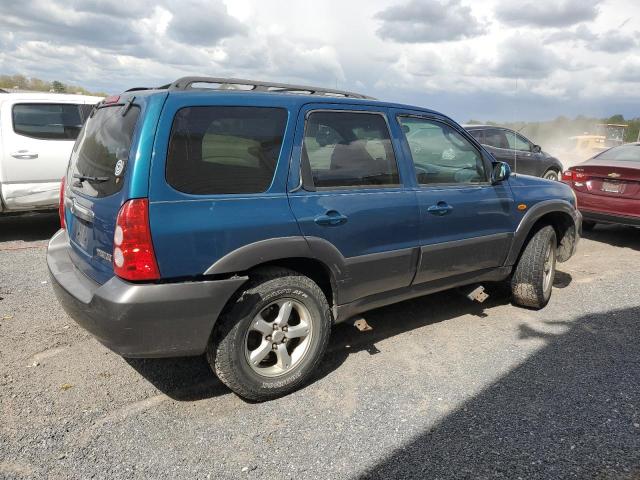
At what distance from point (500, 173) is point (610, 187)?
405cm

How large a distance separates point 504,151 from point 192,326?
9.57m

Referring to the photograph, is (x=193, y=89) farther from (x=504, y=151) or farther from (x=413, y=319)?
(x=504, y=151)

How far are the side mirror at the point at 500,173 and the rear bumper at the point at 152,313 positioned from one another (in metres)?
2.39

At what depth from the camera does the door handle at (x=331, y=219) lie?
313cm

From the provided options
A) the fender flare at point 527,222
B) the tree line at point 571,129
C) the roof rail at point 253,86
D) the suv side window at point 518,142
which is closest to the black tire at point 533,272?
the fender flare at point 527,222

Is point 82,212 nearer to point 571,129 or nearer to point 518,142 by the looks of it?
point 518,142

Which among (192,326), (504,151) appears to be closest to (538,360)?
(192,326)

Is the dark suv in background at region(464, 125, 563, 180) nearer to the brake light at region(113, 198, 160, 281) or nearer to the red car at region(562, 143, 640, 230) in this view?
the red car at region(562, 143, 640, 230)

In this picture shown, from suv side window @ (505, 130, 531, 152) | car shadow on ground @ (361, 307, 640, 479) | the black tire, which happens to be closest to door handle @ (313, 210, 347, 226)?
car shadow on ground @ (361, 307, 640, 479)

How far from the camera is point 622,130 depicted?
1062 inches

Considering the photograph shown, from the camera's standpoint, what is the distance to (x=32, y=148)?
260 inches

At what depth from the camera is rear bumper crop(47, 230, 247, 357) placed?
2.63 metres

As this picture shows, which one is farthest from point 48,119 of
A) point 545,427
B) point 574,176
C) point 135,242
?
point 574,176

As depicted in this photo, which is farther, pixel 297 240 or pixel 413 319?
pixel 413 319
